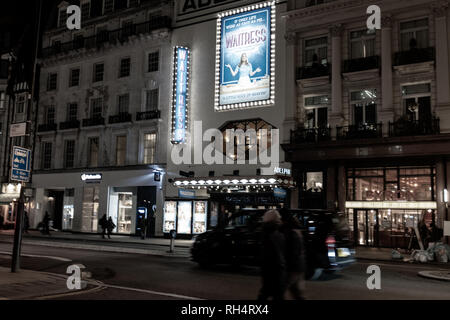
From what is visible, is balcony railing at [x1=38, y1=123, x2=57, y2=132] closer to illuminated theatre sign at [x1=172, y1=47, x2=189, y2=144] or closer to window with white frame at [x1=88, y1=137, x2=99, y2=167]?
window with white frame at [x1=88, y1=137, x2=99, y2=167]

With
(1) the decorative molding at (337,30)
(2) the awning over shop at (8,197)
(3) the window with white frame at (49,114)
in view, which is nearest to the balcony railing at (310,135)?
(1) the decorative molding at (337,30)

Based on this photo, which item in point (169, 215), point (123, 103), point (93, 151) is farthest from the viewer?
point (93, 151)

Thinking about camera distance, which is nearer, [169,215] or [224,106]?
[224,106]

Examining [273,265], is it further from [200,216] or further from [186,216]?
[186,216]

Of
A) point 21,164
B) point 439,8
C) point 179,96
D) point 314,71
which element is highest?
point 439,8

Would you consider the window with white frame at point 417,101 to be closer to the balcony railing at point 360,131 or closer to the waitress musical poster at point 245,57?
the balcony railing at point 360,131

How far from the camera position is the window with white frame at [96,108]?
36406mm

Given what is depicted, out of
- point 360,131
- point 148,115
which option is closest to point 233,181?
point 360,131

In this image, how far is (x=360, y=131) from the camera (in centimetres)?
2548

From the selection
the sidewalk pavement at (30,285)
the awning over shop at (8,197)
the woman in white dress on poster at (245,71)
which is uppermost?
the woman in white dress on poster at (245,71)

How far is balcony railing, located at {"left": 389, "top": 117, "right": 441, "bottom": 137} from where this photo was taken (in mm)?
23516

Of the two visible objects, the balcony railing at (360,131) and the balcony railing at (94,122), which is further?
the balcony railing at (94,122)

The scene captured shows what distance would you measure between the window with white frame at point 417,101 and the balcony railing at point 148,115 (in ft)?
A: 54.6

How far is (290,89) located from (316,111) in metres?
2.09
